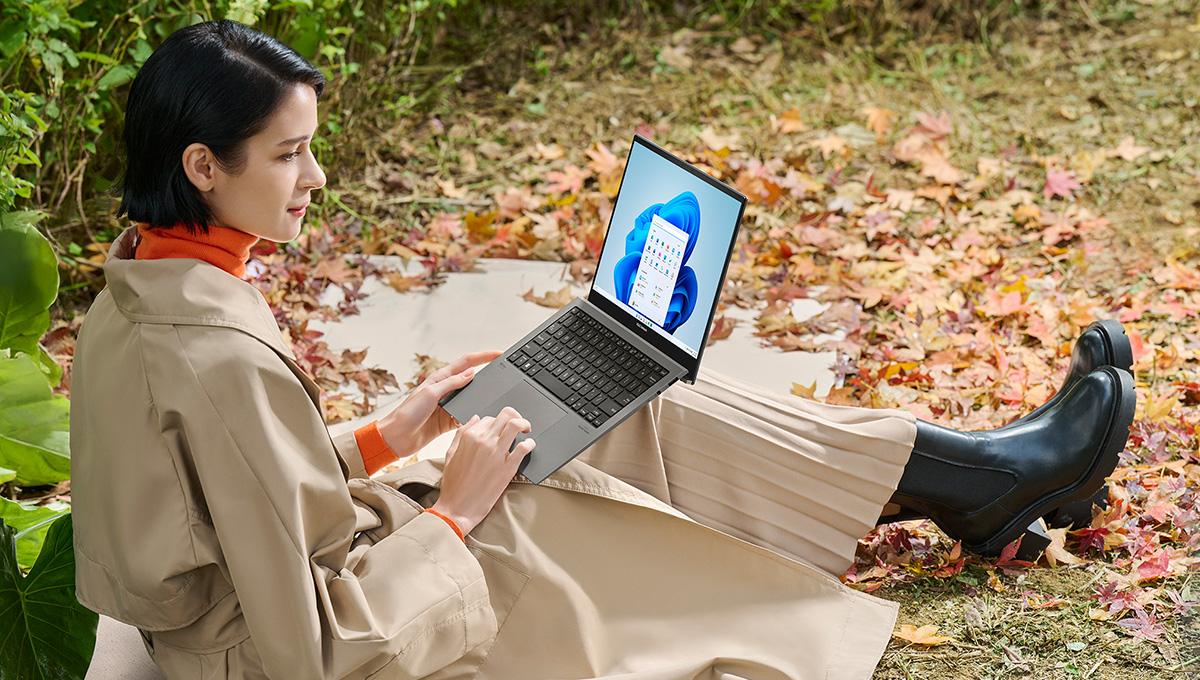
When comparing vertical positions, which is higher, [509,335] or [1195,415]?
[1195,415]

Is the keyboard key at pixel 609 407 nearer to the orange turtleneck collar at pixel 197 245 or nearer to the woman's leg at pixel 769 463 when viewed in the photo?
the woman's leg at pixel 769 463

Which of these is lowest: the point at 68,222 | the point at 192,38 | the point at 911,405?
the point at 68,222

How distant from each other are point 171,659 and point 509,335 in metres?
1.84

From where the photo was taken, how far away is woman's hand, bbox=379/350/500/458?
1.99m

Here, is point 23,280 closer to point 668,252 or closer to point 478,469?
point 478,469

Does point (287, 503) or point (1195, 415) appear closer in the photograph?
point (287, 503)

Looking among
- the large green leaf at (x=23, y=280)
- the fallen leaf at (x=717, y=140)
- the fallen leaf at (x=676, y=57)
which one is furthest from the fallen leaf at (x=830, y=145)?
the large green leaf at (x=23, y=280)

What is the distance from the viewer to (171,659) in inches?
64.6

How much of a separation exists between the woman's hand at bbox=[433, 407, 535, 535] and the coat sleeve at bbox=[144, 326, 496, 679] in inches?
7.3

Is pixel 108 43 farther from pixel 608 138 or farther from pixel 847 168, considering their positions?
pixel 847 168

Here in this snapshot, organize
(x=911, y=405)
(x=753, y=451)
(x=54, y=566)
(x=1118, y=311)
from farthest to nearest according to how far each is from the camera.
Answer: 1. (x=1118, y=311)
2. (x=911, y=405)
3. (x=753, y=451)
4. (x=54, y=566)

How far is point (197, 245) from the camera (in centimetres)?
156

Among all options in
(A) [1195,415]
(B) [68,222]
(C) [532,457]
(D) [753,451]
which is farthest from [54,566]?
(A) [1195,415]

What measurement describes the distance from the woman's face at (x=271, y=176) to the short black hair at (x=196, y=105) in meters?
0.01
